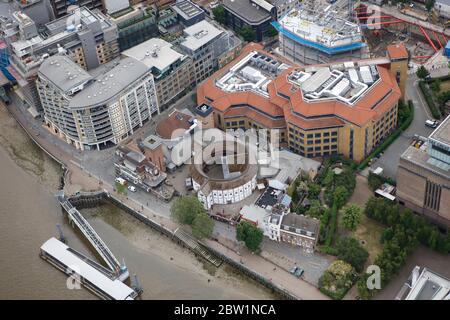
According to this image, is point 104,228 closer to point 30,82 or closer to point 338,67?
point 30,82

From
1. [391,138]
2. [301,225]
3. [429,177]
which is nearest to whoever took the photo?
[429,177]

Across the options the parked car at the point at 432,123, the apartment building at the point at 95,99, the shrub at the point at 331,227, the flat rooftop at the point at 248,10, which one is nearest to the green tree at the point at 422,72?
the parked car at the point at 432,123

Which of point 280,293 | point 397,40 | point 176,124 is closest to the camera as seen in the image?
point 280,293

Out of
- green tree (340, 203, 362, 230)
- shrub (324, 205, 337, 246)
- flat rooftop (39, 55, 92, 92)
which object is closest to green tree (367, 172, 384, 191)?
shrub (324, 205, 337, 246)

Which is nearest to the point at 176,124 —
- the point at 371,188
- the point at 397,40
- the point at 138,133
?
the point at 138,133

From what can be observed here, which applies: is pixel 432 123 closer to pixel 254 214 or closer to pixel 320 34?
pixel 320 34

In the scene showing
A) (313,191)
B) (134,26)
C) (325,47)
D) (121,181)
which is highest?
(134,26)

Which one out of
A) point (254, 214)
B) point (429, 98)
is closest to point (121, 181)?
point (254, 214)
